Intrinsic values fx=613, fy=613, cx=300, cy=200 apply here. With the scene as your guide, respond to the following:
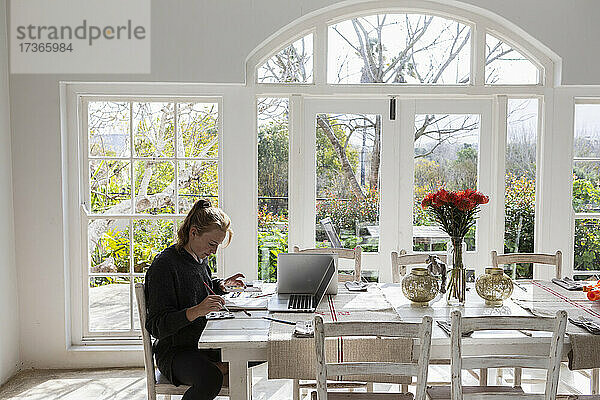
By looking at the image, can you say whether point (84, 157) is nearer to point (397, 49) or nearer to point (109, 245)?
point (109, 245)

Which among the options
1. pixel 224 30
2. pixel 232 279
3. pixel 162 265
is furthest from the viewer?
pixel 224 30

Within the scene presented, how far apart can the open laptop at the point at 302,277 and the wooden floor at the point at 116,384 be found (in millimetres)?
1040

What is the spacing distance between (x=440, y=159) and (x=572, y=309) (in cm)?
176

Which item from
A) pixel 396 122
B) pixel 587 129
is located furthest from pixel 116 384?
pixel 587 129

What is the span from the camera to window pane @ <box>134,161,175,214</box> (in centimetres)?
445

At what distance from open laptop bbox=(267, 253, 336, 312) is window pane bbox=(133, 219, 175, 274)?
5.22 feet

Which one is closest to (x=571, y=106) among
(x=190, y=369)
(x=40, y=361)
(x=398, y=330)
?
(x=398, y=330)

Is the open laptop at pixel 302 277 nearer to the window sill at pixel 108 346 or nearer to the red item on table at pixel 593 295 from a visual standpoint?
the red item on table at pixel 593 295

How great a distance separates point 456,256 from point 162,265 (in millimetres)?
1450

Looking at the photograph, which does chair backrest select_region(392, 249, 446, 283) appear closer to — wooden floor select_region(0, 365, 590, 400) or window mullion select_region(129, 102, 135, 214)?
wooden floor select_region(0, 365, 590, 400)

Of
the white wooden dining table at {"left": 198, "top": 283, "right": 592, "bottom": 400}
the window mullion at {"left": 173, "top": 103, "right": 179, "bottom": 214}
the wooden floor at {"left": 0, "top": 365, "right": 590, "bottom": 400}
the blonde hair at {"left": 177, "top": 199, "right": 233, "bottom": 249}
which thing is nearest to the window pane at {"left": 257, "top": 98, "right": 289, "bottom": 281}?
the window mullion at {"left": 173, "top": 103, "right": 179, "bottom": 214}

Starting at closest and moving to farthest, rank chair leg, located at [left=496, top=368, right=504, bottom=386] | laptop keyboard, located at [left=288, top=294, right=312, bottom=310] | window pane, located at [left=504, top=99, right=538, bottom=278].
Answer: laptop keyboard, located at [left=288, top=294, right=312, bottom=310] → chair leg, located at [left=496, top=368, right=504, bottom=386] → window pane, located at [left=504, top=99, right=538, bottom=278]

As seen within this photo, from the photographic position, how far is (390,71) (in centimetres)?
447

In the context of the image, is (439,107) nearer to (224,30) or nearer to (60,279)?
(224,30)
